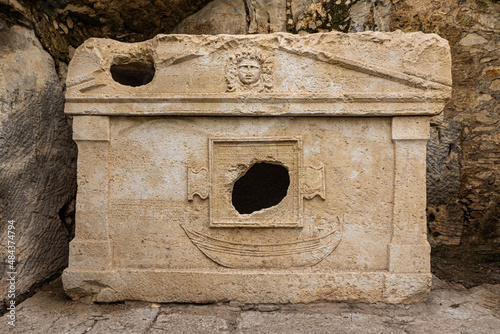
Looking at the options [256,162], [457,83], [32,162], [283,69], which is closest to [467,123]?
[457,83]

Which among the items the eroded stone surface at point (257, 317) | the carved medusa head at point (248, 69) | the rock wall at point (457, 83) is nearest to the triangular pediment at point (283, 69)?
the carved medusa head at point (248, 69)

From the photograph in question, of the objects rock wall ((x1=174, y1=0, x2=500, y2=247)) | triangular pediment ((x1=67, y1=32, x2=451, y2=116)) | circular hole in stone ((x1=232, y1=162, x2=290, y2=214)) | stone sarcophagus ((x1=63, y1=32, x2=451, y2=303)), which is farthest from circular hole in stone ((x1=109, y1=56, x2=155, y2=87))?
circular hole in stone ((x1=232, y1=162, x2=290, y2=214))

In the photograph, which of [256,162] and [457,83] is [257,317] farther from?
[457,83]

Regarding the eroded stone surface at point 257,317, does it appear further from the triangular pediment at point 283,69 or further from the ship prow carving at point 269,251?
the triangular pediment at point 283,69

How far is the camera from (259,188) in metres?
4.62

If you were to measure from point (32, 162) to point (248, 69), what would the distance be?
1942mm

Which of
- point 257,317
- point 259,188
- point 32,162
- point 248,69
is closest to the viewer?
point 257,317

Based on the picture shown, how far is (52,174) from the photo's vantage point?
350 centimetres

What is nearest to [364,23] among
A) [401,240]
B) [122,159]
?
[401,240]

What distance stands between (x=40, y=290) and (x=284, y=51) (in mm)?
2811

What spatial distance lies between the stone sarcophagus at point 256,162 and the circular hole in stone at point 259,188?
4.79 feet

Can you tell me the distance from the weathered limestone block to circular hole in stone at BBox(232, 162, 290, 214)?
179 cm

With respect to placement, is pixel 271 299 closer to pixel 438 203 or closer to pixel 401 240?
pixel 401 240

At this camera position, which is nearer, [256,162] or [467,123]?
[256,162]
